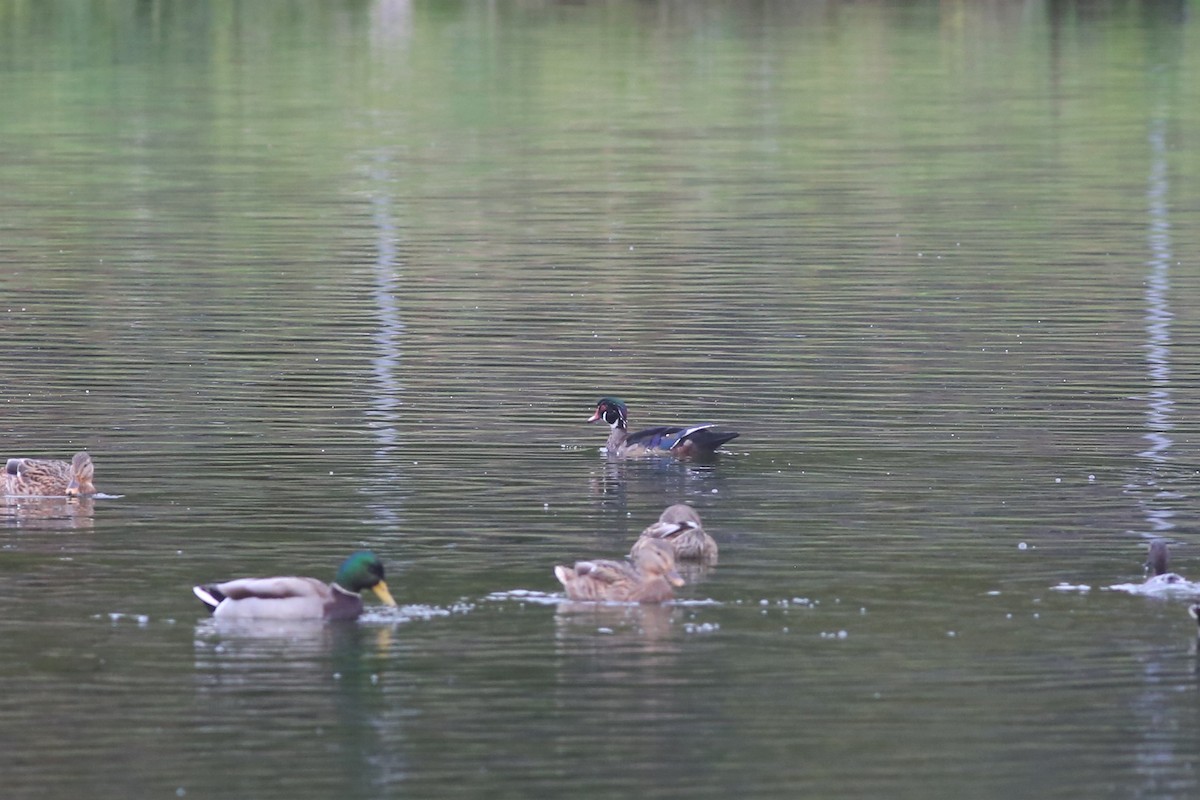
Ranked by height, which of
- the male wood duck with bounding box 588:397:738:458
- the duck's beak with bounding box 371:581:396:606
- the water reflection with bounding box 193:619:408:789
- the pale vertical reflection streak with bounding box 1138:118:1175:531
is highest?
the duck's beak with bounding box 371:581:396:606

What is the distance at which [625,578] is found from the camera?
14.3 meters

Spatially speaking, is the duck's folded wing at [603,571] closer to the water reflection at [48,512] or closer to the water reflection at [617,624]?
the water reflection at [617,624]

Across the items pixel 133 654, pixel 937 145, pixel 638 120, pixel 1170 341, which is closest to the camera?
pixel 133 654

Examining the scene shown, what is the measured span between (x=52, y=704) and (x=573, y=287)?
1655 cm

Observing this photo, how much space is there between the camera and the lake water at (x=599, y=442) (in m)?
12.0

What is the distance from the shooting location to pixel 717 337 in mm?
25188

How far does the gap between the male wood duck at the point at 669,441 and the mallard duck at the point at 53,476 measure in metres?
3.80

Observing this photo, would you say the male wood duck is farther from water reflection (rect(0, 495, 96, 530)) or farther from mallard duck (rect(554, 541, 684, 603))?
mallard duck (rect(554, 541, 684, 603))

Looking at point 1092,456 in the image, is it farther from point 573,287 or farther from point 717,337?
point 573,287

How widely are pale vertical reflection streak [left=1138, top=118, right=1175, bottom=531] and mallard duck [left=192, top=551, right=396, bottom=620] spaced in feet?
17.0

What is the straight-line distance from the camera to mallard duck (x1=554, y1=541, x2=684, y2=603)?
14.3m

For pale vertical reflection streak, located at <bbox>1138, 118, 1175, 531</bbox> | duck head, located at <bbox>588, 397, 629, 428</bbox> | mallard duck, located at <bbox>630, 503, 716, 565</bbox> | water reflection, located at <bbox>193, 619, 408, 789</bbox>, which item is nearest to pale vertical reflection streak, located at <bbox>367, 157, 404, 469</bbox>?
duck head, located at <bbox>588, 397, 629, 428</bbox>

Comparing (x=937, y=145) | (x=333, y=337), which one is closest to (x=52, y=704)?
(x=333, y=337)

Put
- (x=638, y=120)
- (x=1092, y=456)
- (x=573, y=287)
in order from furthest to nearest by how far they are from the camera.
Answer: (x=638, y=120)
(x=573, y=287)
(x=1092, y=456)
